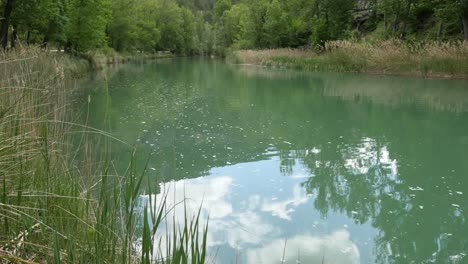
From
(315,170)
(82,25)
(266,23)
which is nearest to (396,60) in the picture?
(315,170)

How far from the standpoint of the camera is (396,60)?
1750 cm

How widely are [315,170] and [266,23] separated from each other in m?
30.8

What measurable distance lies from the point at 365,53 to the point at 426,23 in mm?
5791

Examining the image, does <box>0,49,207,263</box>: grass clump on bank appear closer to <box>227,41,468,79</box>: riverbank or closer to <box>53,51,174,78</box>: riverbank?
<box>53,51,174,78</box>: riverbank

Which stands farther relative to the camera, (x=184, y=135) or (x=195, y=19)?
(x=195, y=19)

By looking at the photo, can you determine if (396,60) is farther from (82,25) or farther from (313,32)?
(82,25)

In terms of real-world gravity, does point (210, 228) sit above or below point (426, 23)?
below

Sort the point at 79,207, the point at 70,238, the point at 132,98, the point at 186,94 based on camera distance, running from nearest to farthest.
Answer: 1. the point at 70,238
2. the point at 79,207
3. the point at 132,98
4. the point at 186,94

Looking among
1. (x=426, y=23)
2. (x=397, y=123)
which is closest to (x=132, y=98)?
(x=397, y=123)

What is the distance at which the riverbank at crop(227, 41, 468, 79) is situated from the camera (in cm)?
1507

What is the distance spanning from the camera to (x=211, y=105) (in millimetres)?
11375

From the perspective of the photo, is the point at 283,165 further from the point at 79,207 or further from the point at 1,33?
the point at 1,33

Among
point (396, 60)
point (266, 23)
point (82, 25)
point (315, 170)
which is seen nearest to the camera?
point (315, 170)

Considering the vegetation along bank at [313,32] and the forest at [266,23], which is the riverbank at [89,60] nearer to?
the vegetation along bank at [313,32]
